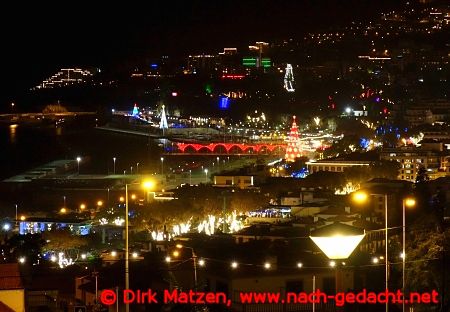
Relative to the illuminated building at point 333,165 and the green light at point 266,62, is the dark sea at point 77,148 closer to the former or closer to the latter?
the illuminated building at point 333,165

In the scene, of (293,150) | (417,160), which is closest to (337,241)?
(417,160)

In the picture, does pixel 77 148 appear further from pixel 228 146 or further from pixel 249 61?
pixel 249 61

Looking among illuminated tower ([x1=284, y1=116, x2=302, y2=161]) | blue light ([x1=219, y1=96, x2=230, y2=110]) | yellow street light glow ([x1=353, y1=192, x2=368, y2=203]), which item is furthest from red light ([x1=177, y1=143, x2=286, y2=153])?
yellow street light glow ([x1=353, y1=192, x2=368, y2=203])

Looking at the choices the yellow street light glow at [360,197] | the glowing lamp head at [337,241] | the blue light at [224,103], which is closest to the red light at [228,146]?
the blue light at [224,103]

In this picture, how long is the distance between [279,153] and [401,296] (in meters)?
29.3

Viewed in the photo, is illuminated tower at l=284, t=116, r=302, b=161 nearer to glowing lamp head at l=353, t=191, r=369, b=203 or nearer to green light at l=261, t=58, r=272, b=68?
glowing lamp head at l=353, t=191, r=369, b=203

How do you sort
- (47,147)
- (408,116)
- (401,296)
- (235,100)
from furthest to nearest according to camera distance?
(235,100)
(47,147)
(408,116)
(401,296)

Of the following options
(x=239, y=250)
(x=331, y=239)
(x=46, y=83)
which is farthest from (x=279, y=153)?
(x=46, y=83)

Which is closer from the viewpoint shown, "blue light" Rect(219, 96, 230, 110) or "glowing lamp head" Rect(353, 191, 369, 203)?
"glowing lamp head" Rect(353, 191, 369, 203)

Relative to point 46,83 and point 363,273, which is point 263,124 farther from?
point 363,273

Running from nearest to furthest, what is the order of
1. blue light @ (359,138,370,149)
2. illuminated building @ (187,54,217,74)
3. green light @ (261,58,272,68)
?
blue light @ (359,138,370,149) → green light @ (261,58,272,68) → illuminated building @ (187,54,217,74)

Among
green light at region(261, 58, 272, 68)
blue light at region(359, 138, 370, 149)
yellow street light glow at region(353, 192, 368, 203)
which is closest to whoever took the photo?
yellow street light glow at region(353, 192, 368, 203)

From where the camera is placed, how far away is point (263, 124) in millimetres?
51562

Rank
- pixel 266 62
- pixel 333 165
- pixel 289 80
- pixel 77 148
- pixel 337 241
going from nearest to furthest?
pixel 337 241 < pixel 333 165 < pixel 77 148 < pixel 289 80 < pixel 266 62
